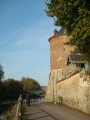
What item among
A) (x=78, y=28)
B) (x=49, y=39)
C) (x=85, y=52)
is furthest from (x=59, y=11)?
(x=49, y=39)

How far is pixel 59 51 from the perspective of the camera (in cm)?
3088

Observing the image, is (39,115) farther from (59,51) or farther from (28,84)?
(28,84)

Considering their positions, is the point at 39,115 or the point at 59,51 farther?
the point at 59,51

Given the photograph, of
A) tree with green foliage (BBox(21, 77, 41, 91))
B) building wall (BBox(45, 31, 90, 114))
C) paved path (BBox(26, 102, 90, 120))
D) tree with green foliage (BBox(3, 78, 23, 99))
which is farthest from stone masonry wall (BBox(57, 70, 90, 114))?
tree with green foliage (BBox(21, 77, 41, 91))

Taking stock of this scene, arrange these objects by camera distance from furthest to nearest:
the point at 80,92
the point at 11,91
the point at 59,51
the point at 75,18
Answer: the point at 11,91 < the point at 59,51 < the point at 80,92 < the point at 75,18

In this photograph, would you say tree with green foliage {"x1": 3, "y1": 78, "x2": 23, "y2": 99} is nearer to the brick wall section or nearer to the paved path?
the brick wall section

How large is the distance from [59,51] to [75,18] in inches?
801

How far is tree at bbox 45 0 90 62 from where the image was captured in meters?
9.31

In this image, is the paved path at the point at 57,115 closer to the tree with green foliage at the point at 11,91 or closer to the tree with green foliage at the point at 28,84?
the tree with green foliage at the point at 11,91

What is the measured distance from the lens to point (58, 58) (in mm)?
30734

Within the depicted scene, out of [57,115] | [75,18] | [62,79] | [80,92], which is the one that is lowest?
[57,115]

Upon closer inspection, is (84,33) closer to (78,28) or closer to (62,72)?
(78,28)

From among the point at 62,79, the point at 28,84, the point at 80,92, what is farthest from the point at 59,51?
the point at 28,84

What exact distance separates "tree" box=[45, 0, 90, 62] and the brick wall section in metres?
18.6
